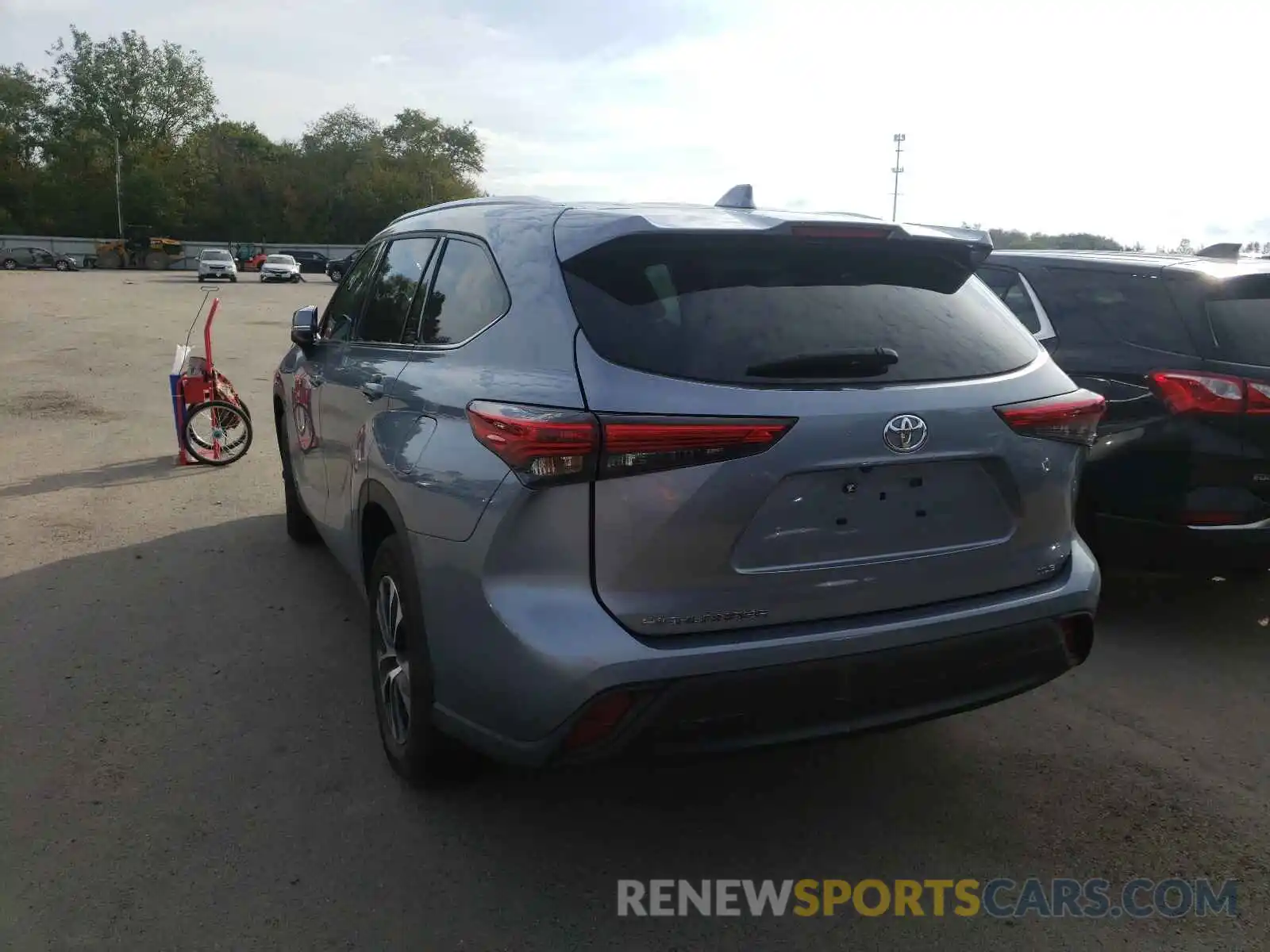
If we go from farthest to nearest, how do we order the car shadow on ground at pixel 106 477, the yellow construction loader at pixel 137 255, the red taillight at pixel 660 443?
the yellow construction loader at pixel 137 255
the car shadow on ground at pixel 106 477
the red taillight at pixel 660 443

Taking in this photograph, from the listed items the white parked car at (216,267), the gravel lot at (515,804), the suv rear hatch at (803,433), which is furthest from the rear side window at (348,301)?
the white parked car at (216,267)

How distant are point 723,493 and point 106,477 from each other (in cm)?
718

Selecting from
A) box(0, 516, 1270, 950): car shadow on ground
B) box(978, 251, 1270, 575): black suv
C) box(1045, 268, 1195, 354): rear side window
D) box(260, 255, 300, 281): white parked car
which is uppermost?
box(260, 255, 300, 281): white parked car

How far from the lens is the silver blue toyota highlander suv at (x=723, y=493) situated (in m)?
2.64

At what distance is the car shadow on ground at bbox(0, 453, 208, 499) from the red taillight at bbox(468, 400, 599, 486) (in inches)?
252

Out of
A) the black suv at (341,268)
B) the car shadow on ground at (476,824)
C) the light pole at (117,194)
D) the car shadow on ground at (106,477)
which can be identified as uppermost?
the light pole at (117,194)

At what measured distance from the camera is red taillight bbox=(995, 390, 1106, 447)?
3.02 meters

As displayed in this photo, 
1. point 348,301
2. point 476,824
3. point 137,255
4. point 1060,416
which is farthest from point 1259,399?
point 137,255

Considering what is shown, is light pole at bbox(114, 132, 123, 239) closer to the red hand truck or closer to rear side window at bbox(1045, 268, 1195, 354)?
the red hand truck

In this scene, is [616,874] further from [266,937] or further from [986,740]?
[986,740]

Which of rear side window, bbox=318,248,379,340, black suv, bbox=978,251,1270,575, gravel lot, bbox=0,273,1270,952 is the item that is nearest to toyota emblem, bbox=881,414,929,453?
gravel lot, bbox=0,273,1270,952

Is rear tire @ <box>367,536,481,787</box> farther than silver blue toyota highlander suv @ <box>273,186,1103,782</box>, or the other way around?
rear tire @ <box>367,536,481,787</box>

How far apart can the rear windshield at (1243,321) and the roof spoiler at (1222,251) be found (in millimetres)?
985

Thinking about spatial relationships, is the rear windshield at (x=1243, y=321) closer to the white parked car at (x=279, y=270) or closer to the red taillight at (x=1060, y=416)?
the red taillight at (x=1060, y=416)
